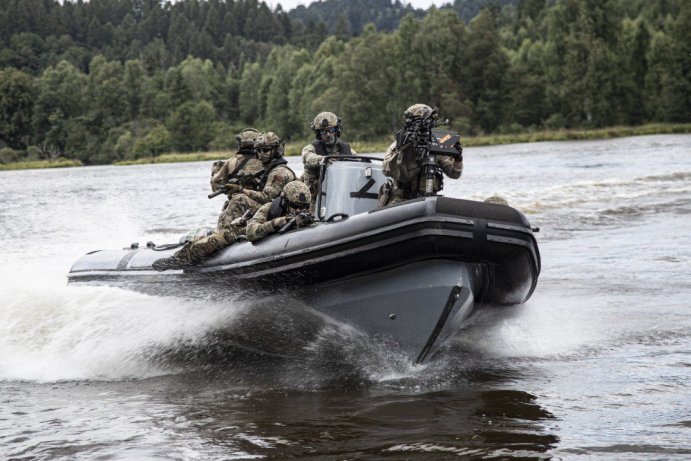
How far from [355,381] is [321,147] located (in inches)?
97.9

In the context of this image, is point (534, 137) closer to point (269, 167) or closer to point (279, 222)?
point (269, 167)

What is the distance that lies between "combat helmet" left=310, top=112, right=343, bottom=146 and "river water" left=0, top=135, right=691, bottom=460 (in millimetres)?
1775

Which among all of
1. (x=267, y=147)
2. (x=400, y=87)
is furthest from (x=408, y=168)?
(x=400, y=87)

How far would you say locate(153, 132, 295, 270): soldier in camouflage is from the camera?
7.05 metres

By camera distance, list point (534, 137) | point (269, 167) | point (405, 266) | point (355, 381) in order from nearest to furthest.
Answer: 1. point (405, 266)
2. point (355, 381)
3. point (269, 167)
4. point (534, 137)

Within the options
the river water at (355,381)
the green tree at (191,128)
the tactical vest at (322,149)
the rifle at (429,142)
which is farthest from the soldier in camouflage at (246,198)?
the green tree at (191,128)

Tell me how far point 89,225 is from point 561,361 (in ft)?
43.9

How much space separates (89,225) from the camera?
18.1 m

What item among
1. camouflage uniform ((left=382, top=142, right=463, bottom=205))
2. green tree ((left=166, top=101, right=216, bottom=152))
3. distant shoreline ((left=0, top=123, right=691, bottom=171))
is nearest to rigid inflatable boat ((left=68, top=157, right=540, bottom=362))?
camouflage uniform ((left=382, top=142, right=463, bottom=205))

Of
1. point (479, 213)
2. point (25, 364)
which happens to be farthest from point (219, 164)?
point (479, 213)

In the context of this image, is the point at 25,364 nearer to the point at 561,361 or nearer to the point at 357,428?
the point at 357,428

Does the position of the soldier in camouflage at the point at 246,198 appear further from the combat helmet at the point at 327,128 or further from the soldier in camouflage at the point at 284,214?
the combat helmet at the point at 327,128

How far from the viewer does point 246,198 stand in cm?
729

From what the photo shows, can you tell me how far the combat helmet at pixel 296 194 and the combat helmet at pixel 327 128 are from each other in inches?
49.0
